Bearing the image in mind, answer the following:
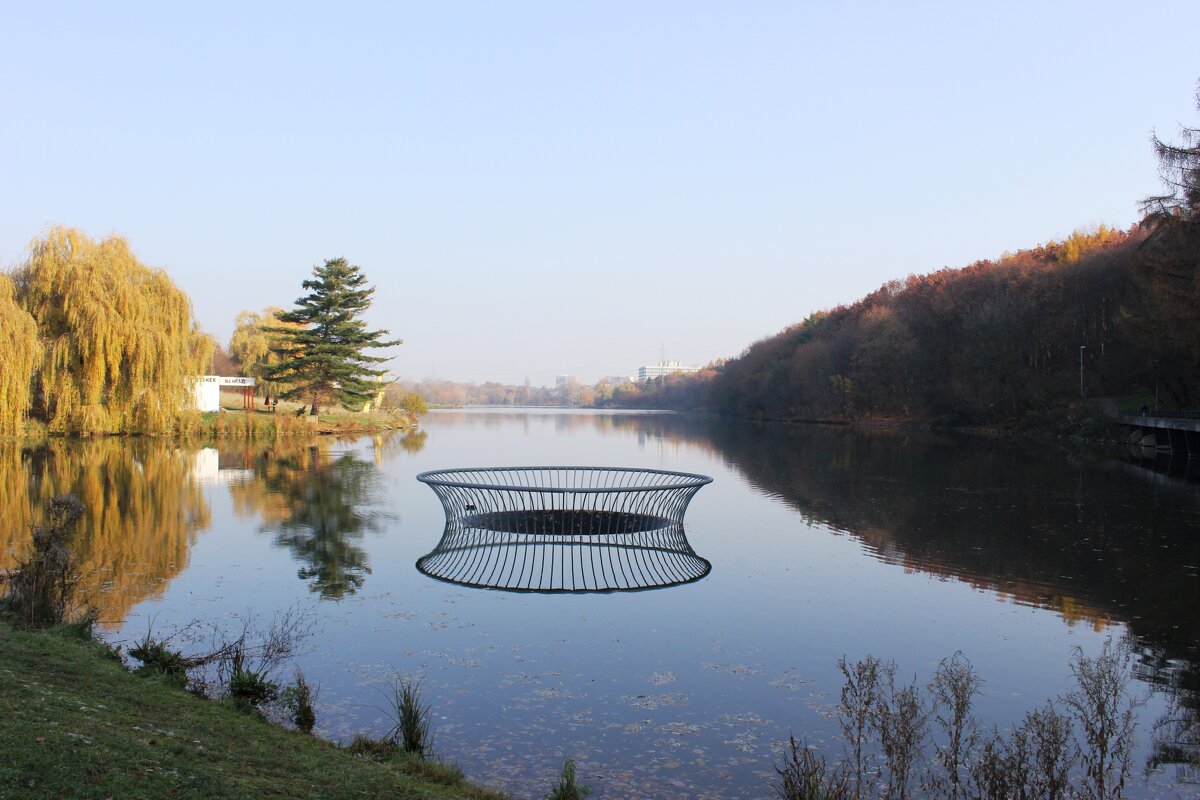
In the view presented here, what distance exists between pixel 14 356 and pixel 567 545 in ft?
82.7

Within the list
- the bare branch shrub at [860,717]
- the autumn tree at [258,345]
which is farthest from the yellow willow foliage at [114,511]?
the autumn tree at [258,345]

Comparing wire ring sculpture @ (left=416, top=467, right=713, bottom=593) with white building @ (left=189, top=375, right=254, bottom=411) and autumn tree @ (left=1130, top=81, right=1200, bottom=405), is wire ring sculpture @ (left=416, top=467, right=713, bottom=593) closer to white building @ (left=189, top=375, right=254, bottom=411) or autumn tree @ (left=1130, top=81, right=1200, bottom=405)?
autumn tree @ (left=1130, top=81, right=1200, bottom=405)

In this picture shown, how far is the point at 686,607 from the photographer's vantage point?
9.91m

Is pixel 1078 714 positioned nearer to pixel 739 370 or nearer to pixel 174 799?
pixel 174 799

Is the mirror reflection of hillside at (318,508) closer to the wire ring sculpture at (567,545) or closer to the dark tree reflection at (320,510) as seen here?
the dark tree reflection at (320,510)

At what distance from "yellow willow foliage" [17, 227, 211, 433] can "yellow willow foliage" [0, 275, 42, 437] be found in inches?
45.7

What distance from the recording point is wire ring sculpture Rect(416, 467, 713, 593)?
36.8 ft

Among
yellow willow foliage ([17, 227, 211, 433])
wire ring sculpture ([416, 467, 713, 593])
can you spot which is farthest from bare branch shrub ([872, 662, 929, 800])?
yellow willow foliage ([17, 227, 211, 433])

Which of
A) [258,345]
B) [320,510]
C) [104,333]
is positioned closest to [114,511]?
[320,510]

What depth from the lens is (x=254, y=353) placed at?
189ft

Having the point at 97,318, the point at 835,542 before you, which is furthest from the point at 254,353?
the point at 835,542

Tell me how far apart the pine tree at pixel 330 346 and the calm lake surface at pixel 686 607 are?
24612 mm

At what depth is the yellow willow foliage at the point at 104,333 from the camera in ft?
104

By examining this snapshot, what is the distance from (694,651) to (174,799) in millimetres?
5385
